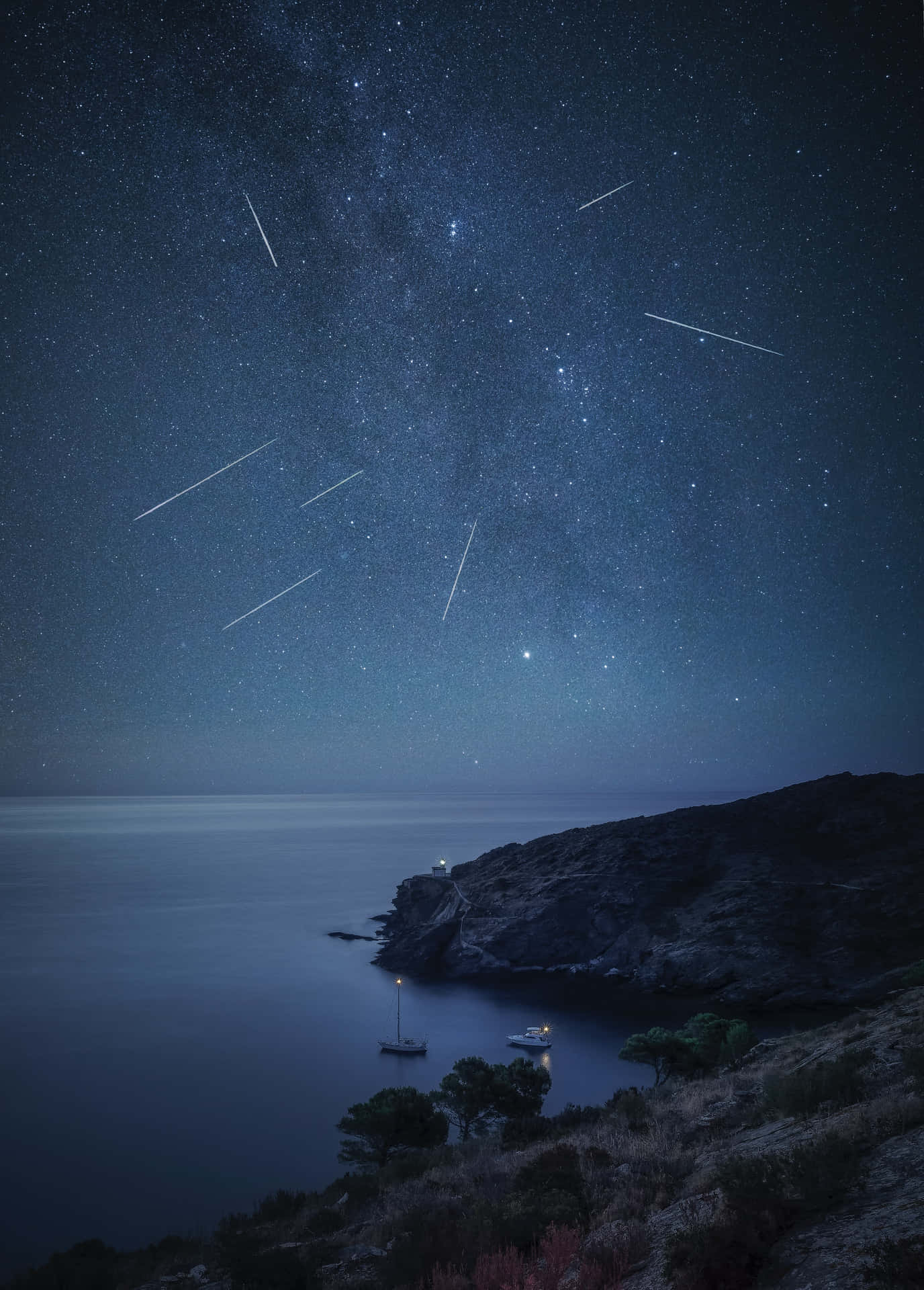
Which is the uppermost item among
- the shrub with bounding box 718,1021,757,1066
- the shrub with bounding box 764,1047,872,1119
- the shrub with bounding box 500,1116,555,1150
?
the shrub with bounding box 764,1047,872,1119

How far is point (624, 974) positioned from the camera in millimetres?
55781

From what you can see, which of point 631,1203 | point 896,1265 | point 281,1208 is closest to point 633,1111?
point 631,1203

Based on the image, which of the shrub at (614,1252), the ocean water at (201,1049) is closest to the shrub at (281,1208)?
the ocean water at (201,1049)

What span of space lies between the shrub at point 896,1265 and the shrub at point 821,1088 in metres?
5.00

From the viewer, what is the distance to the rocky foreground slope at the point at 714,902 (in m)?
51.5

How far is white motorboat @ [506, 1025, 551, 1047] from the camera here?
145 ft

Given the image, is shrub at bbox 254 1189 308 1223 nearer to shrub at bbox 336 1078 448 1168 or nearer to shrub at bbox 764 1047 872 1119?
shrub at bbox 336 1078 448 1168

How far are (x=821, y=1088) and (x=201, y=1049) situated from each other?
48.1 metres

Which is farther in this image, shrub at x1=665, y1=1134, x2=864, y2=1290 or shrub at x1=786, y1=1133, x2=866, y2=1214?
shrub at x1=786, y1=1133, x2=866, y2=1214

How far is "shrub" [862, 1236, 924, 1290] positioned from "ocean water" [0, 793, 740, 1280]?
99.0 ft

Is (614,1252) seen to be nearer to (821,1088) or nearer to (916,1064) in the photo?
(821,1088)

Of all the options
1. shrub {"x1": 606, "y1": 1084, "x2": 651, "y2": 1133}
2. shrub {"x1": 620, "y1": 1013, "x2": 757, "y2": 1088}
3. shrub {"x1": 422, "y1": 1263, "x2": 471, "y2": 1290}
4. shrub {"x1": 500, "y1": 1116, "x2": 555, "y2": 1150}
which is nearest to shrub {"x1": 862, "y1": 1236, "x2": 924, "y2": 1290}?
shrub {"x1": 422, "y1": 1263, "x2": 471, "y2": 1290}

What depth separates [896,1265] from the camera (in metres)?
4.93

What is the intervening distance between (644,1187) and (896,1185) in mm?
4190
